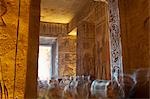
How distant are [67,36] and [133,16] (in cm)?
330

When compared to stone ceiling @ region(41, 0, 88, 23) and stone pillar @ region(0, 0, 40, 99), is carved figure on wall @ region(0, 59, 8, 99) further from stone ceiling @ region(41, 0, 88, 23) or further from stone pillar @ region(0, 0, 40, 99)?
stone ceiling @ region(41, 0, 88, 23)

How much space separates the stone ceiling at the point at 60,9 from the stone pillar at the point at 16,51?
292 centimetres

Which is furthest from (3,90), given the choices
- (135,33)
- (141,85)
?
(135,33)

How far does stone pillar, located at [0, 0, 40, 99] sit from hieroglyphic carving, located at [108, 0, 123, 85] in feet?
2.70

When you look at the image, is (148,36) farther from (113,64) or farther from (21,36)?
(21,36)

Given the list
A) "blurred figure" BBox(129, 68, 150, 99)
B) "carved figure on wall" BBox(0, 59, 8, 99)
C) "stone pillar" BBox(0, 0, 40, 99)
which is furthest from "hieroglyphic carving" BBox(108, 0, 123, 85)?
"carved figure on wall" BBox(0, 59, 8, 99)

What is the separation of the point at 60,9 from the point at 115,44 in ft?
9.06

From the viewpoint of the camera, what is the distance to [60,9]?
16.0 feet

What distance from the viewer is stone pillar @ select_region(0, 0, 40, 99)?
146 centimetres

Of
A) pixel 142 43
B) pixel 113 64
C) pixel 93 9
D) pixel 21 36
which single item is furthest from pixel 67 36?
pixel 21 36

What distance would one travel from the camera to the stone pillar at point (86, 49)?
4367 mm

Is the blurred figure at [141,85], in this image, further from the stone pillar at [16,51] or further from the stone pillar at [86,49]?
the stone pillar at [86,49]

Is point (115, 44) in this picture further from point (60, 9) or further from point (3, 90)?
point (60, 9)

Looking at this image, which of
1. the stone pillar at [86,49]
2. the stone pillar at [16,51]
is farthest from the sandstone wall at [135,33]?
the stone pillar at [86,49]
